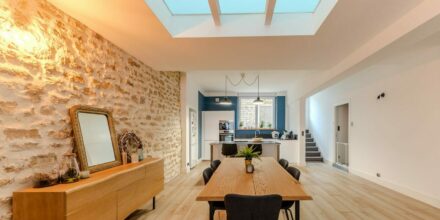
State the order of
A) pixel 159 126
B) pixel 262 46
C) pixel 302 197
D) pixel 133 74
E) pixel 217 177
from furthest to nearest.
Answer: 1. pixel 159 126
2. pixel 133 74
3. pixel 262 46
4. pixel 217 177
5. pixel 302 197

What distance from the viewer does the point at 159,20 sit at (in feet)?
9.35

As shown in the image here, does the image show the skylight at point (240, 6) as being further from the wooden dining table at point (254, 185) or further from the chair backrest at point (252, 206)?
the chair backrest at point (252, 206)

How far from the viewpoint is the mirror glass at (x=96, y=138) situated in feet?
9.64

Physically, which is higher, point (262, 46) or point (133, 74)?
point (262, 46)

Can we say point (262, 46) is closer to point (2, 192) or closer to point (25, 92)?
point (25, 92)

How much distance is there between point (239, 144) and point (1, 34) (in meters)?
6.17

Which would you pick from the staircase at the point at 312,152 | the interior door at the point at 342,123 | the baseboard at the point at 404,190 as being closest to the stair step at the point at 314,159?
the staircase at the point at 312,152

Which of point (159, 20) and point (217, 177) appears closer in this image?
point (159, 20)

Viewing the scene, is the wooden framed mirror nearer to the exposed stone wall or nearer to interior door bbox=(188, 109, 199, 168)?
the exposed stone wall

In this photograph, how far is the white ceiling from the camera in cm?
255

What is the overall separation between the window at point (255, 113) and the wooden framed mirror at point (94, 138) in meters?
8.27

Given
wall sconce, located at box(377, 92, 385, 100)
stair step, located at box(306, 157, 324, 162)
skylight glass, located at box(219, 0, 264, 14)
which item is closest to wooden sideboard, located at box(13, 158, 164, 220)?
skylight glass, located at box(219, 0, 264, 14)

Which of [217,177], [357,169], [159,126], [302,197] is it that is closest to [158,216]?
[217,177]

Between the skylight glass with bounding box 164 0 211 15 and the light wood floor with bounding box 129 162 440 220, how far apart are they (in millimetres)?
3029
